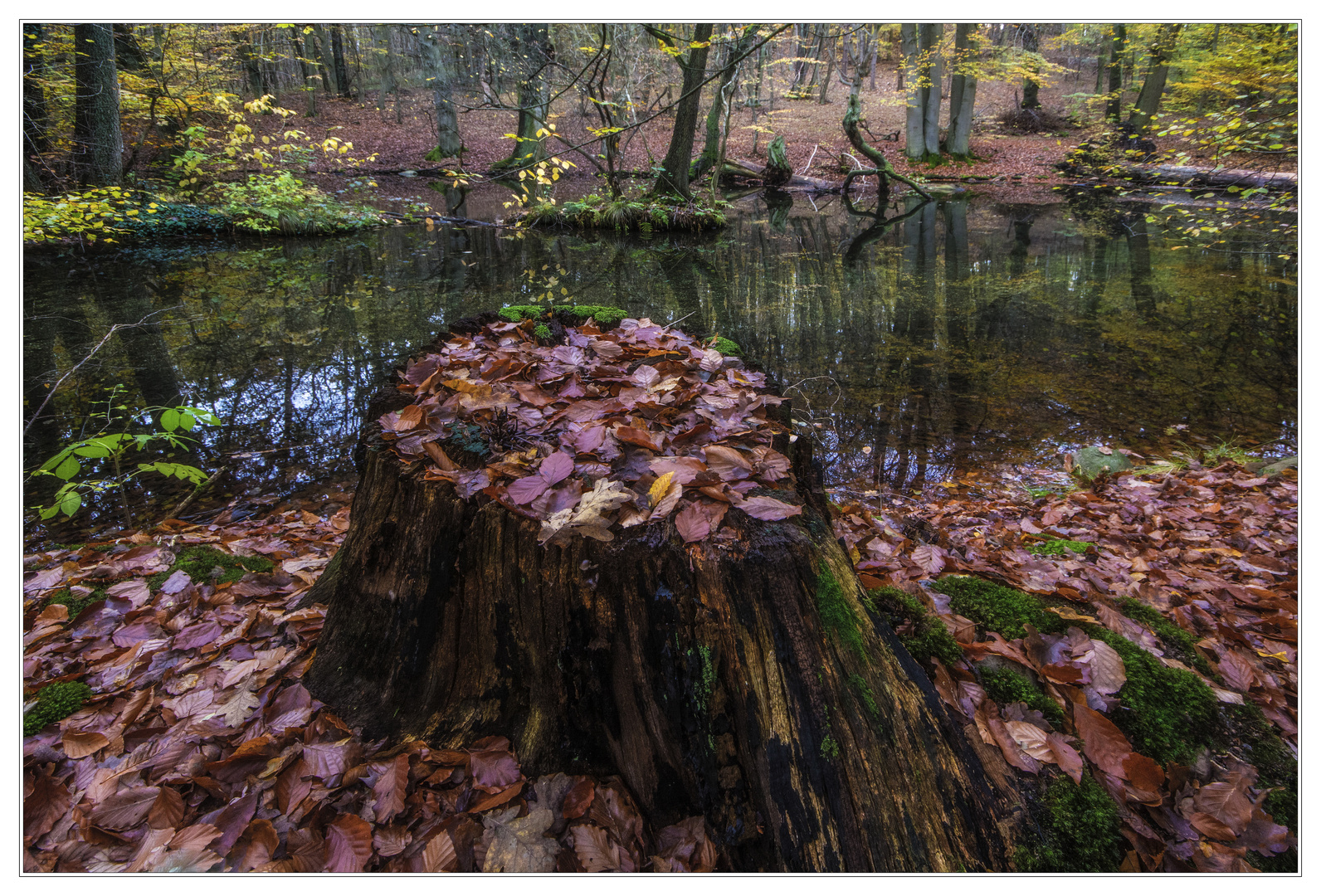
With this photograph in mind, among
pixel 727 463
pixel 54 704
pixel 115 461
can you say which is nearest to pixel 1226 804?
pixel 727 463

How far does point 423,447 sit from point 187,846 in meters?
0.98

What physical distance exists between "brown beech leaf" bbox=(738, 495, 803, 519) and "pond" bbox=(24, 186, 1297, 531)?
1926 mm

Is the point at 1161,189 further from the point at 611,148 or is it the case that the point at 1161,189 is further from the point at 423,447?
the point at 423,447

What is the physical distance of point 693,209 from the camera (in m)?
13.1

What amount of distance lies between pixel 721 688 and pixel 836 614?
30 cm

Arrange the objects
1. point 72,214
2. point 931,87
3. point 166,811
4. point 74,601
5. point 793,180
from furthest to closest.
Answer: point 931,87 → point 793,180 → point 72,214 → point 74,601 → point 166,811

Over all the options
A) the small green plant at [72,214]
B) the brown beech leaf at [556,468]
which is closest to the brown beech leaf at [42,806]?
the brown beech leaf at [556,468]

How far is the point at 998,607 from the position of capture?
1903 millimetres

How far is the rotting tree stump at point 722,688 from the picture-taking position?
1.21 meters

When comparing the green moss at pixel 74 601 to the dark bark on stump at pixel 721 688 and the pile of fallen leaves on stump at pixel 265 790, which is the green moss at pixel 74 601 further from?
the dark bark on stump at pixel 721 688

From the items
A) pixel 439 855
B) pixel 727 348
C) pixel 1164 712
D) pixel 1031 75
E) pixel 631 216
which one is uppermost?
pixel 1031 75

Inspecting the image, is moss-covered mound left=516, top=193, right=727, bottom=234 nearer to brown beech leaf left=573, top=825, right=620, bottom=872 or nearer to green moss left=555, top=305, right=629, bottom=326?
green moss left=555, top=305, right=629, bottom=326

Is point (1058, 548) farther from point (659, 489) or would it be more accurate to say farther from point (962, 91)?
point (962, 91)

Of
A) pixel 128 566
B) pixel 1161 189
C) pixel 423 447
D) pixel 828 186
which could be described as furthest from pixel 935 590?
pixel 1161 189
